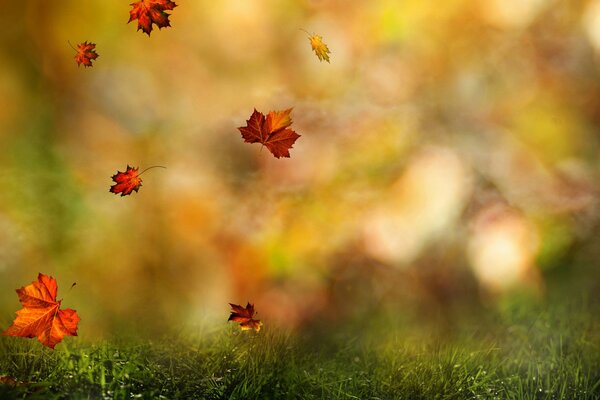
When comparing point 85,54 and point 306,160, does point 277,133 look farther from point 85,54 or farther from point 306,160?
point 85,54

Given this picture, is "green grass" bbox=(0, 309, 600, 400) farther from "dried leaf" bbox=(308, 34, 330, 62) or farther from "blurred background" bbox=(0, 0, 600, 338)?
"dried leaf" bbox=(308, 34, 330, 62)

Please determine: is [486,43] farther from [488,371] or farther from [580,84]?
[488,371]

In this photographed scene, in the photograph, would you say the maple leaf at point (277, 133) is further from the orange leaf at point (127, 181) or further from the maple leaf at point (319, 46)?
the orange leaf at point (127, 181)

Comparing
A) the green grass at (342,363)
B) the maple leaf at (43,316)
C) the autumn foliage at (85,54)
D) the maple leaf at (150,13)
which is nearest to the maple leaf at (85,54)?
the autumn foliage at (85,54)

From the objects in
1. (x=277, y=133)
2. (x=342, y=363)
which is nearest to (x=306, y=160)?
(x=277, y=133)

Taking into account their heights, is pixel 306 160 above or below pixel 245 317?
above

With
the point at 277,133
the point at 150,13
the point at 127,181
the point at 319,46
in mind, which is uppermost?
the point at 150,13
